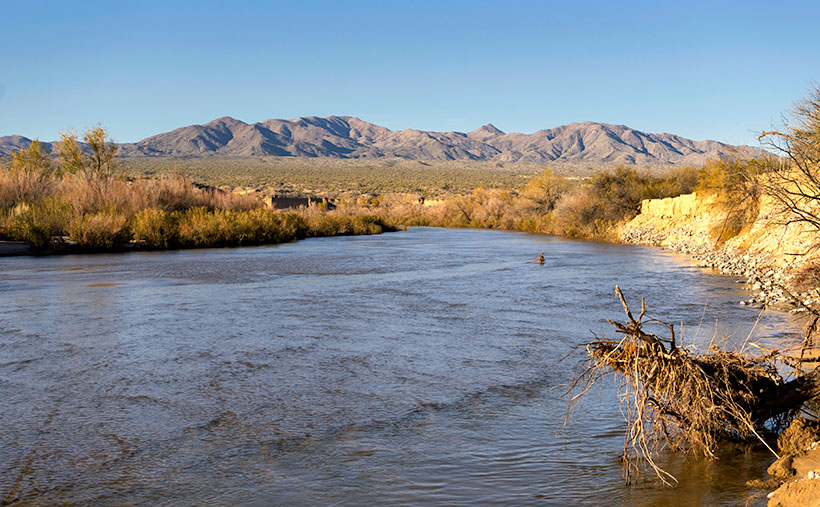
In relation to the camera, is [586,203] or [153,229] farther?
[586,203]

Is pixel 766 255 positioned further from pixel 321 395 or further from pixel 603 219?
pixel 603 219

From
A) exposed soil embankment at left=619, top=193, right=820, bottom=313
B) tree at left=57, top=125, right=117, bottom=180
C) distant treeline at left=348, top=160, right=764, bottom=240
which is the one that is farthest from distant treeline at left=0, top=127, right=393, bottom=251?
exposed soil embankment at left=619, top=193, right=820, bottom=313

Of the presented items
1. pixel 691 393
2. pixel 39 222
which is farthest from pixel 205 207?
pixel 691 393

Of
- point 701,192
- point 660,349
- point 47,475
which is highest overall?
point 701,192

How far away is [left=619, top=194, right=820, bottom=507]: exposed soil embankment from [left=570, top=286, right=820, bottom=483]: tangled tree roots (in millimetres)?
296

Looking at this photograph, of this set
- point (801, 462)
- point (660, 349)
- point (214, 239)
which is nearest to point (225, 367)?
point (660, 349)

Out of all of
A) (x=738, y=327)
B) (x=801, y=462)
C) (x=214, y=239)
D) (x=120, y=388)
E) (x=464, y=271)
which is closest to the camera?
(x=801, y=462)

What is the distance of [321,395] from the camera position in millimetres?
8148

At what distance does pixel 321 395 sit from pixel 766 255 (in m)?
16.5

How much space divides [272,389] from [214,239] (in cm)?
2544

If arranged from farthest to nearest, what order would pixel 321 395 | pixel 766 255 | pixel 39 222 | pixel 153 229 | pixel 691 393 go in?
pixel 153 229 < pixel 39 222 < pixel 766 255 < pixel 321 395 < pixel 691 393

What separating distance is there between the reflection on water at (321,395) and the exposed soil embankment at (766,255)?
1.19ft

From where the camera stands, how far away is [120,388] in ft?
27.4

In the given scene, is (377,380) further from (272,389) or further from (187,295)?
(187,295)
